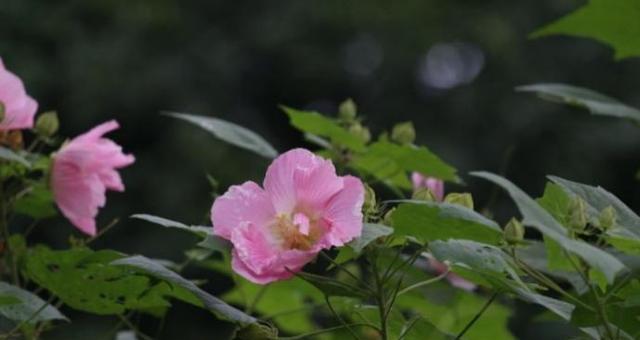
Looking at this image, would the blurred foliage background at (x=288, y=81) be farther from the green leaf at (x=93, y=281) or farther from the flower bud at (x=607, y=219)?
the flower bud at (x=607, y=219)

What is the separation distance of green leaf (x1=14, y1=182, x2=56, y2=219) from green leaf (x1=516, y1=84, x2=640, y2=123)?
41cm

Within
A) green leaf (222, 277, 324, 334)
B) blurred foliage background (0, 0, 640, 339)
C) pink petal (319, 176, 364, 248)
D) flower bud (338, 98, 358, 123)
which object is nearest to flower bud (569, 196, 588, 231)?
pink petal (319, 176, 364, 248)

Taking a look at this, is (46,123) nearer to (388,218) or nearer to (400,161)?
(400,161)

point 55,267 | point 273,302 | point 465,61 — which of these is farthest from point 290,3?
point 55,267

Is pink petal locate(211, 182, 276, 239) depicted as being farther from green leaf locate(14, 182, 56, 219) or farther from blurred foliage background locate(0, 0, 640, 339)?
blurred foliage background locate(0, 0, 640, 339)

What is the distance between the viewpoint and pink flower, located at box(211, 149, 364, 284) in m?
0.89

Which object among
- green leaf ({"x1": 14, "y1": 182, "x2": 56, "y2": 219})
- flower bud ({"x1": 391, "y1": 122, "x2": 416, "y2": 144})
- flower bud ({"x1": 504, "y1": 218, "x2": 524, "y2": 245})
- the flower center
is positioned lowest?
green leaf ({"x1": 14, "y1": 182, "x2": 56, "y2": 219})

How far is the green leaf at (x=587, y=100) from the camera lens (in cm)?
132

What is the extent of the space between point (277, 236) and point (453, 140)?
581cm

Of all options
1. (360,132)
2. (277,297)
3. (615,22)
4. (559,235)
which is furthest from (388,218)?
(277,297)

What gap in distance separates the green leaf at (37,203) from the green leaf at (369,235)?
0.47 metres

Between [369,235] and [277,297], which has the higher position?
[369,235]

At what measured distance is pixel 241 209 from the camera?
2.99ft

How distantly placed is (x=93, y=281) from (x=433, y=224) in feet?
0.89
